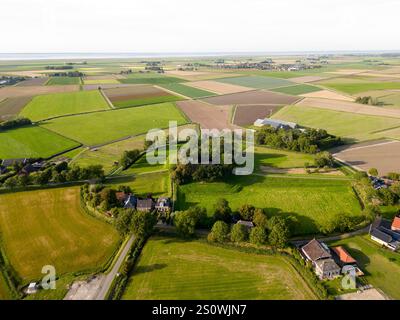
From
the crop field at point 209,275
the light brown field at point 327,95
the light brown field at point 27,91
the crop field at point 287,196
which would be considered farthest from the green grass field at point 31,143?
the light brown field at point 327,95

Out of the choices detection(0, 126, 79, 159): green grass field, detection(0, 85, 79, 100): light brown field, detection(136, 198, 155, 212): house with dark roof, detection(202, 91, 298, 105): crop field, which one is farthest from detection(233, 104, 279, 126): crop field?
detection(0, 85, 79, 100): light brown field

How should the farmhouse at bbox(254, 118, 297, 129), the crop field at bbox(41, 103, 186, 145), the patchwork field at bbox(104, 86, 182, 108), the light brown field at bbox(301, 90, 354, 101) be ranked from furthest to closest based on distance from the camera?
the light brown field at bbox(301, 90, 354, 101), the patchwork field at bbox(104, 86, 182, 108), the farmhouse at bbox(254, 118, 297, 129), the crop field at bbox(41, 103, 186, 145)

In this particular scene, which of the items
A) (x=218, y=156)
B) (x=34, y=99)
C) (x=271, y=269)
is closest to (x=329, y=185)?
(x=218, y=156)

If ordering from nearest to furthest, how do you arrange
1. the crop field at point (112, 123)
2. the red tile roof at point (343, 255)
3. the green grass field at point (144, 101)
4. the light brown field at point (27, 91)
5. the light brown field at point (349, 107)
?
the red tile roof at point (343, 255)
the crop field at point (112, 123)
the light brown field at point (349, 107)
the green grass field at point (144, 101)
the light brown field at point (27, 91)

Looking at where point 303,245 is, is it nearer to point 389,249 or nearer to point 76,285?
point 389,249

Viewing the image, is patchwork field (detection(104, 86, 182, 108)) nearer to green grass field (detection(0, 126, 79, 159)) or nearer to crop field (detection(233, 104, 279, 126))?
crop field (detection(233, 104, 279, 126))

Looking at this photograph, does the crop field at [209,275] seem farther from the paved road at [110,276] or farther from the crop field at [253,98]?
the crop field at [253,98]
